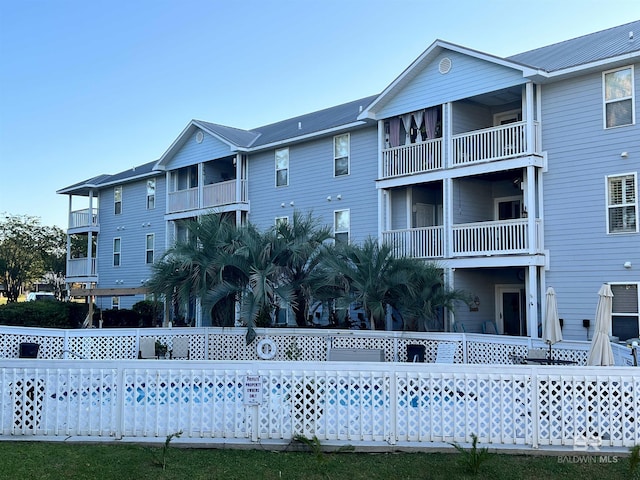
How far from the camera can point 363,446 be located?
8.20 meters

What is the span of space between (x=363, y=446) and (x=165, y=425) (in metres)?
2.66

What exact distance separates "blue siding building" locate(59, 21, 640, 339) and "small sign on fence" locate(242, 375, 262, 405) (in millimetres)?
10438

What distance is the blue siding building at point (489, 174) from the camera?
16219 mm

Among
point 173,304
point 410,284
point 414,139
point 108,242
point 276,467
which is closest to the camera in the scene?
point 276,467

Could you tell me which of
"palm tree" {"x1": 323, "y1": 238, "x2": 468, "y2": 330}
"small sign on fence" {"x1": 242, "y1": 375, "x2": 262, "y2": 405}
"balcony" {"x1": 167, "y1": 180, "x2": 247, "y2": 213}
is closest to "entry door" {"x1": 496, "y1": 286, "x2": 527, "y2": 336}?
"palm tree" {"x1": 323, "y1": 238, "x2": 468, "y2": 330}

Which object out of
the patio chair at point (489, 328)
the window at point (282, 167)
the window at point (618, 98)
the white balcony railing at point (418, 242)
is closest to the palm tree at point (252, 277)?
the white balcony railing at point (418, 242)

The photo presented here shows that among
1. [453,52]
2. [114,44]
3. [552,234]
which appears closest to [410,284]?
[552,234]

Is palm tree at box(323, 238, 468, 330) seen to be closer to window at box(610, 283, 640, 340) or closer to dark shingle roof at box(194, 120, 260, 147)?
window at box(610, 283, 640, 340)

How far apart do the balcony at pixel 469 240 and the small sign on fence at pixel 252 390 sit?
1051cm

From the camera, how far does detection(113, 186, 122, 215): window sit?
34031 mm

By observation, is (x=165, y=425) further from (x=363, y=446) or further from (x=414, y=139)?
(x=414, y=139)

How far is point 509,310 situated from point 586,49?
26.3 feet

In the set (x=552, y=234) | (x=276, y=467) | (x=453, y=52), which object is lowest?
(x=276, y=467)

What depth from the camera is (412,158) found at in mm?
20266
